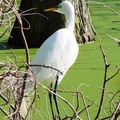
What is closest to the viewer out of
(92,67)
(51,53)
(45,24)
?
(51,53)

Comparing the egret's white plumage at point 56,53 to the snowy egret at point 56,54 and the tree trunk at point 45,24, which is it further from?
the tree trunk at point 45,24

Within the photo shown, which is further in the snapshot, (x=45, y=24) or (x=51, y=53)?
(x=45, y=24)

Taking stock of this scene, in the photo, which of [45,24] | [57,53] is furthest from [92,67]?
[45,24]

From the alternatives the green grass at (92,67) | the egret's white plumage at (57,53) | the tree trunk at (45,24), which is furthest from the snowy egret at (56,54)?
the tree trunk at (45,24)

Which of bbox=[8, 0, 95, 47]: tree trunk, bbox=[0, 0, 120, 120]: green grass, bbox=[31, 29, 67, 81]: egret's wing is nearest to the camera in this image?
bbox=[31, 29, 67, 81]: egret's wing

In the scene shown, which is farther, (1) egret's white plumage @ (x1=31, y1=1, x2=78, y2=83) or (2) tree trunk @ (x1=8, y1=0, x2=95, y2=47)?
(2) tree trunk @ (x1=8, y1=0, x2=95, y2=47)

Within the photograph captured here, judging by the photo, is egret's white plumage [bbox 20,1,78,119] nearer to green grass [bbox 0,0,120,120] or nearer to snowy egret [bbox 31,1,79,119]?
snowy egret [bbox 31,1,79,119]

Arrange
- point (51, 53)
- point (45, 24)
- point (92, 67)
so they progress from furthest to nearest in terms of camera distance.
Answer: point (45, 24) → point (92, 67) → point (51, 53)

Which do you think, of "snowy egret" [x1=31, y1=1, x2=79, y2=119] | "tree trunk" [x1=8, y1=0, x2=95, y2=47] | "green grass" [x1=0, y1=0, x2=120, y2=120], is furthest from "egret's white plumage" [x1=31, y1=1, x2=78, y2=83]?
"tree trunk" [x1=8, y1=0, x2=95, y2=47]

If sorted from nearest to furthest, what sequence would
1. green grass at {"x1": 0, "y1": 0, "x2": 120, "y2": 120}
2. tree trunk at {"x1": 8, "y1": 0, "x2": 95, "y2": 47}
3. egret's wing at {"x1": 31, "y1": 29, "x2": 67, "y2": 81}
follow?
1. egret's wing at {"x1": 31, "y1": 29, "x2": 67, "y2": 81}
2. green grass at {"x1": 0, "y1": 0, "x2": 120, "y2": 120}
3. tree trunk at {"x1": 8, "y1": 0, "x2": 95, "y2": 47}

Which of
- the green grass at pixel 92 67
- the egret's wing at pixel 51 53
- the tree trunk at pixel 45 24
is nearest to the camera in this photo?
the egret's wing at pixel 51 53

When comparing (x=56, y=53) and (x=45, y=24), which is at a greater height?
(x=56, y=53)

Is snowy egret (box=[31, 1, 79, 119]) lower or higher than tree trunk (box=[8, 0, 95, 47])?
higher

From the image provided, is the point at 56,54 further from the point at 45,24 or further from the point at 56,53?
the point at 45,24
